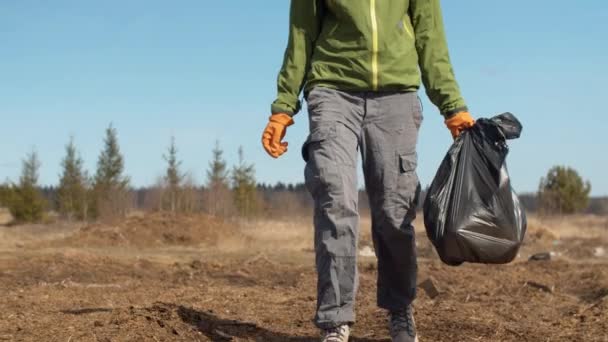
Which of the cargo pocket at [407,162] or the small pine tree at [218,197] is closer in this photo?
the cargo pocket at [407,162]

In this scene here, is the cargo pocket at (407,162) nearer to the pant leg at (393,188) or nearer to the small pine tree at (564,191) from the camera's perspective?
the pant leg at (393,188)

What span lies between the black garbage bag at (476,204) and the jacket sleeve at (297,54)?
31.9 inches

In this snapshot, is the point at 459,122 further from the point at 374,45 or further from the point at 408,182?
the point at 374,45

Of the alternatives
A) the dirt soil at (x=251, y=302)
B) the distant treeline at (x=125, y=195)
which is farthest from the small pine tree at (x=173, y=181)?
the dirt soil at (x=251, y=302)

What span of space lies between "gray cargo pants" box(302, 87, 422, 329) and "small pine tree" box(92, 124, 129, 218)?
33.2 m

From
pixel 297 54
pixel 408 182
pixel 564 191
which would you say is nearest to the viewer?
pixel 408 182

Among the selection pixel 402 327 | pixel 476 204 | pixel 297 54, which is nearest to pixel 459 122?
pixel 476 204

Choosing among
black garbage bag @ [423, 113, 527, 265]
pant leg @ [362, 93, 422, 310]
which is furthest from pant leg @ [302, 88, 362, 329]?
black garbage bag @ [423, 113, 527, 265]

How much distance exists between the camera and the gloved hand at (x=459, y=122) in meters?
3.96

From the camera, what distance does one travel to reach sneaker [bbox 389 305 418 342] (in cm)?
386

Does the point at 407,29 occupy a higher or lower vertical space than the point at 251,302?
higher

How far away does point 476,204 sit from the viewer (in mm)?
3682

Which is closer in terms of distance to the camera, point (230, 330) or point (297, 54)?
point (297, 54)

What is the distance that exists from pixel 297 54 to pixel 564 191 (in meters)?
46.1
